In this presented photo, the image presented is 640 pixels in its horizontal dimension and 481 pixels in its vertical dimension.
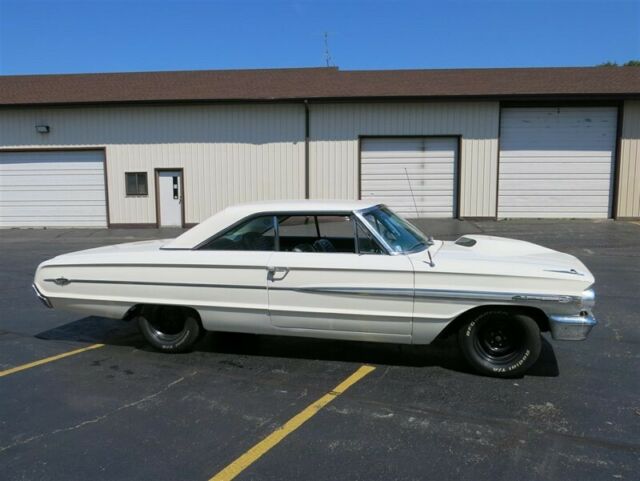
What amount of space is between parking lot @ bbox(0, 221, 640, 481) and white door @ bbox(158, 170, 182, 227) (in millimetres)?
12273

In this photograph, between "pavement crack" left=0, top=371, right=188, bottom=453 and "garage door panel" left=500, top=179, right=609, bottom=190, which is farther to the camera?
"garage door panel" left=500, top=179, right=609, bottom=190

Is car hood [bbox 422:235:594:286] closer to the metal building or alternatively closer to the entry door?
the entry door

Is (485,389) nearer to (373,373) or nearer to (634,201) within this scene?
(373,373)

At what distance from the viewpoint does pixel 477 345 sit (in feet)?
15.3

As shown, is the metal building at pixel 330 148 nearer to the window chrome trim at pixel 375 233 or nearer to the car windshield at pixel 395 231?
the car windshield at pixel 395 231

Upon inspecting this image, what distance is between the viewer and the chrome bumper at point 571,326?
171 inches

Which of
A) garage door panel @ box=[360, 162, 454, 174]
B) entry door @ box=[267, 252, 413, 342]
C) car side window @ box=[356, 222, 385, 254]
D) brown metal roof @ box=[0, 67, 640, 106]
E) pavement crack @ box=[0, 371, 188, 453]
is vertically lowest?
pavement crack @ box=[0, 371, 188, 453]

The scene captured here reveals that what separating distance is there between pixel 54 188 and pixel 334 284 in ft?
55.6

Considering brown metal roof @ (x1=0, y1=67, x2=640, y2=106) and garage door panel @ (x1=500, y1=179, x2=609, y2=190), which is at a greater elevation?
brown metal roof @ (x1=0, y1=67, x2=640, y2=106)

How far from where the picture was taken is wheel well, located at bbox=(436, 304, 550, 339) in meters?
4.52

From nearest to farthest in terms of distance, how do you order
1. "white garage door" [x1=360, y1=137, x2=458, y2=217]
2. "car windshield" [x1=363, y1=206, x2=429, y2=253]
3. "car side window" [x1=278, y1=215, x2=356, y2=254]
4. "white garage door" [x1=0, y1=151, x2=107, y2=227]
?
"car windshield" [x1=363, y1=206, x2=429, y2=253] < "car side window" [x1=278, y1=215, x2=356, y2=254] < "white garage door" [x1=360, y1=137, x2=458, y2=217] < "white garage door" [x1=0, y1=151, x2=107, y2=227]

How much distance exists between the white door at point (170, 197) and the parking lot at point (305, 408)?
1227 cm

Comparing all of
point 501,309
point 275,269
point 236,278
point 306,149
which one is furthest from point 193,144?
point 501,309

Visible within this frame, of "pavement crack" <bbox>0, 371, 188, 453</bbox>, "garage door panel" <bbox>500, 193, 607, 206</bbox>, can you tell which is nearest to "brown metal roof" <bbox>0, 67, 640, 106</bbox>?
"garage door panel" <bbox>500, 193, 607, 206</bbox>
